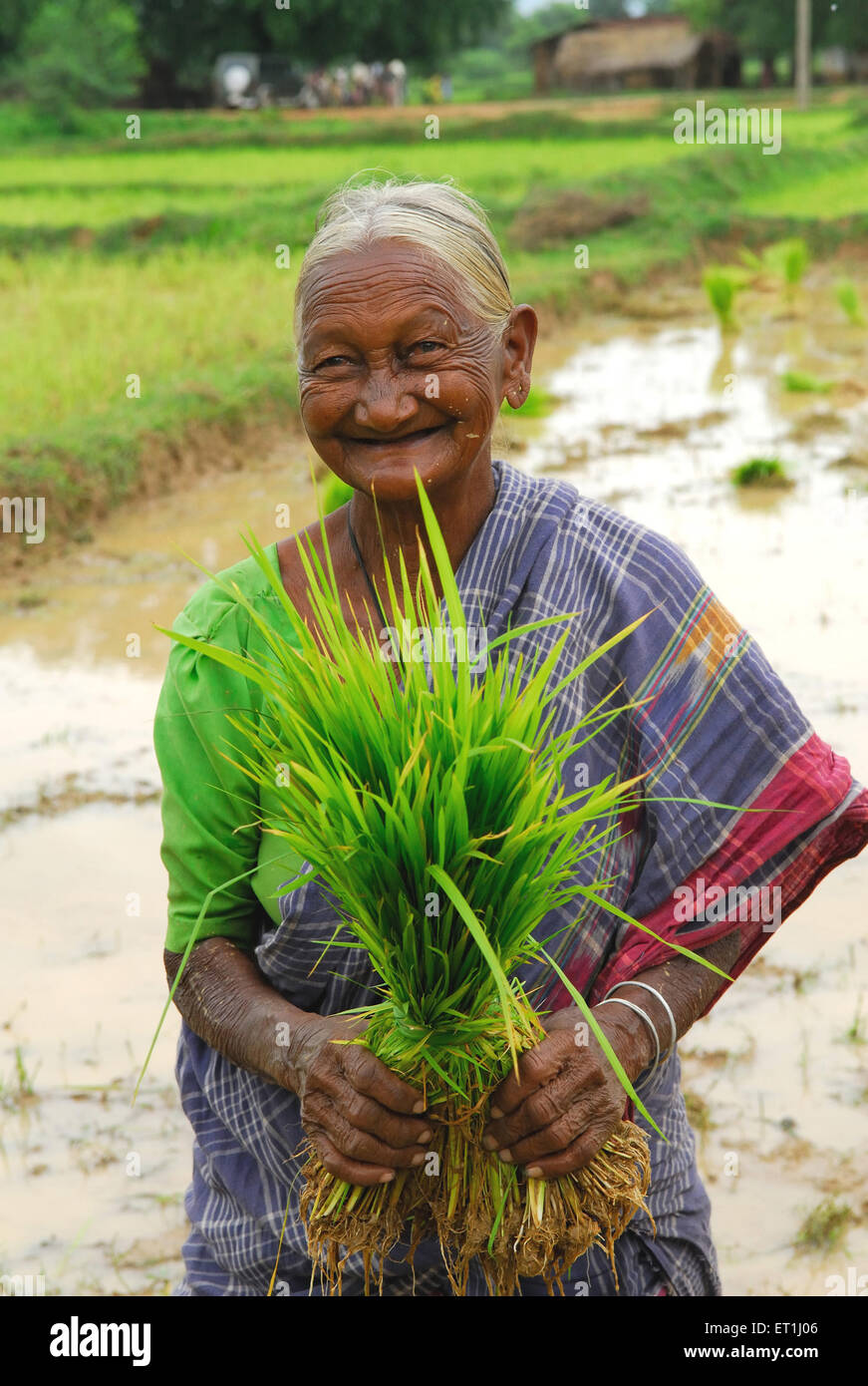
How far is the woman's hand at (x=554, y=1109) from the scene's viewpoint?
154cm

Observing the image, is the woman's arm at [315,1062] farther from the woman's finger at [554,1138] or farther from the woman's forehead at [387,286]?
the woman's forehead at [387,286]

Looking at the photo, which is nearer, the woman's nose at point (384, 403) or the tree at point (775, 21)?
the woman's nose at point (384, 403)

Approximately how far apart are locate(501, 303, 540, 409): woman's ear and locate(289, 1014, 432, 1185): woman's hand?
2.57 ft

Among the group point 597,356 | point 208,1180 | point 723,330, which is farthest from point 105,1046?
point 723,330

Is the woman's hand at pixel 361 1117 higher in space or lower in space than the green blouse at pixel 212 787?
lower

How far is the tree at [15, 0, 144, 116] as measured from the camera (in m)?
31.6

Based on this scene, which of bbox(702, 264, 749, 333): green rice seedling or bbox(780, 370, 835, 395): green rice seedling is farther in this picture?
bbox(702, 264, 749, 333): green rice seedling

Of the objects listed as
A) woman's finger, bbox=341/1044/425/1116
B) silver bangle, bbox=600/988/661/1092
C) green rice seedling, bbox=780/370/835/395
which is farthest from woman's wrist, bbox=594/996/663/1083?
green rice seedling, bbox=780/370/835/395

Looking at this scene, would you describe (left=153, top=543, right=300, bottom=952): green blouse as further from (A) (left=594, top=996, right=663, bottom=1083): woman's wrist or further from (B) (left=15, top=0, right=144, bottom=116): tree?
(B) (left=15, top=0, right=144, bottom=116): tree

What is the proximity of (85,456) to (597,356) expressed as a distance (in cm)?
613

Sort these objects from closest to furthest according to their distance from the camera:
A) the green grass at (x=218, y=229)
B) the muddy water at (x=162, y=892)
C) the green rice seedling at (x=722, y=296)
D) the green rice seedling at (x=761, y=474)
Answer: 1. the muddy water at (x=162, y=892)
2. the green rice seedling at (x=761, y=474)
3. the green grass at (x=218, y=229)
4. the green rice seedling at (x=722, y=296)

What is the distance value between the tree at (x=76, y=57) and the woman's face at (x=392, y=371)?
104 ft

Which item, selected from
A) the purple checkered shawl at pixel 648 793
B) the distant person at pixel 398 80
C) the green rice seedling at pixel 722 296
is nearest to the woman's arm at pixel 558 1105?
the purple checkered shawl at pixel 648 793
